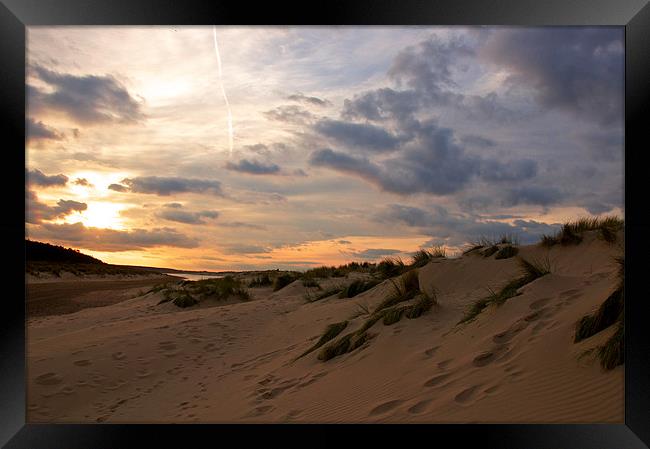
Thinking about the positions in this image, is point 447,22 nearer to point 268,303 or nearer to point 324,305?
point 324,305

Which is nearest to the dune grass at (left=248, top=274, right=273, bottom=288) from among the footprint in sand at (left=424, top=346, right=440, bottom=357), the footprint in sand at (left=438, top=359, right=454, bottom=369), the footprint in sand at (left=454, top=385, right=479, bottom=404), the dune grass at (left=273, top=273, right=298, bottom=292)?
the dune grass at (left=273, top=273, right=298, bottom=292)

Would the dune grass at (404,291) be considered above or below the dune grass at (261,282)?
above

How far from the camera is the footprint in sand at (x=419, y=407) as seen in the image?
→ 3096 millimetres

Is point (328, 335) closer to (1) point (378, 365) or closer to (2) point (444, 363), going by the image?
(1) point (378, 365)

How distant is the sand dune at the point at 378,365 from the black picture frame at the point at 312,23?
17cm

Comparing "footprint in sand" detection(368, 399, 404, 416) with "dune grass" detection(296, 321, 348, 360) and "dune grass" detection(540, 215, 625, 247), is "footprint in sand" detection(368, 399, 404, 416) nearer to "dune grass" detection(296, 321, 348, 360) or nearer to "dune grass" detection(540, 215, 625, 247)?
"dune grass" detection(296, 321, 348, 360)

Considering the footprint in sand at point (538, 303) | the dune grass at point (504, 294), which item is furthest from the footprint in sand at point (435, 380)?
the footprint in sand at point (538, 303)

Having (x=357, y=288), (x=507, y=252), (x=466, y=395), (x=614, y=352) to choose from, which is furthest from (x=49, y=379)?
(x=507, y=252)

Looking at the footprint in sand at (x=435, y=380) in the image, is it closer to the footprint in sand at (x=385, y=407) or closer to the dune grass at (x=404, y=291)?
the footprint in sand at (x=385, y=407)

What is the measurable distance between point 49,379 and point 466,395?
5.69 metres

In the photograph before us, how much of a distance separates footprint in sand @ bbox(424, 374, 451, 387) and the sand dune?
0.02 metres

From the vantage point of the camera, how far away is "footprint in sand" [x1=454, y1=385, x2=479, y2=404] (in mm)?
3065

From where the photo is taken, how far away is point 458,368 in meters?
3.61

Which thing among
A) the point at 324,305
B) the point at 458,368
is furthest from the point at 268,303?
the point at 458,368
